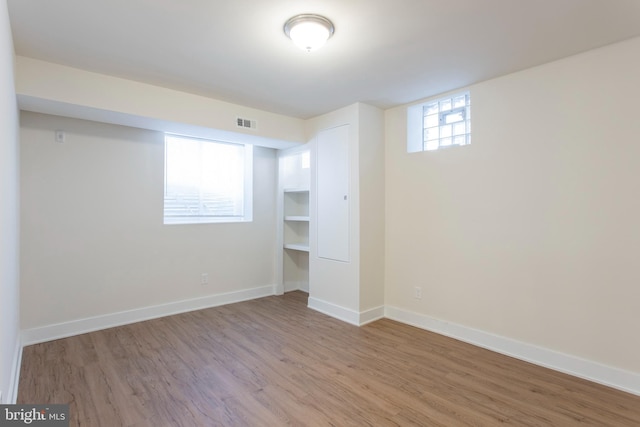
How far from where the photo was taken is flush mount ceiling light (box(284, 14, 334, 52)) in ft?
6.64

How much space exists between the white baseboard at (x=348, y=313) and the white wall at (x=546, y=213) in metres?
0.54

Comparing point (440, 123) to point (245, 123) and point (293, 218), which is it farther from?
point (293, 218)

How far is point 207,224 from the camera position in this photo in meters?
4.26

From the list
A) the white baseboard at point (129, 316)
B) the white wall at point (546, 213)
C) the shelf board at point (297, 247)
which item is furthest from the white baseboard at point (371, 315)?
the white baseboard at point (129, 316)

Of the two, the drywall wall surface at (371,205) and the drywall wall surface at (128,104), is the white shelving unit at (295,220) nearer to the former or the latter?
the drywall wall surface at (128,104)

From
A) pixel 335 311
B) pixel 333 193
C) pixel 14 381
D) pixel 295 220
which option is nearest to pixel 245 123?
pixel 333 193

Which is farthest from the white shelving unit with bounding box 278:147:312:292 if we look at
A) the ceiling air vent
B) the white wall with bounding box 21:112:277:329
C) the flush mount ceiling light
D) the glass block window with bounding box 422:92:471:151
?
the flush mount ceiling light

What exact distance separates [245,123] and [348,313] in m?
2.59

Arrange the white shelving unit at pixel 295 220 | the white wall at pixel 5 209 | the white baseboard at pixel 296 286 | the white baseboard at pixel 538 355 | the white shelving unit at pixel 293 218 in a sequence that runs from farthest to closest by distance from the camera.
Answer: the white baseboard at pixel 296 286, the white shelving unit at pixel 295 220, the white shelving unit at pixel 293 218, the white baseboard at pixel 538 355, the white wall at pixel 5 209

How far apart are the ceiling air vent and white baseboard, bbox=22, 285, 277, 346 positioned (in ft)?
7.55

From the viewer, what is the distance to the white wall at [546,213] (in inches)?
91.4

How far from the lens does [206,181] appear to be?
4.36 metres

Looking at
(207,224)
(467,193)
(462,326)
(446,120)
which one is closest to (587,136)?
(467,193)

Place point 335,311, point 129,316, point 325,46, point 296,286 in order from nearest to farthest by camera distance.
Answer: point 325,46
point 129,316
point 335,311
point 296,286
